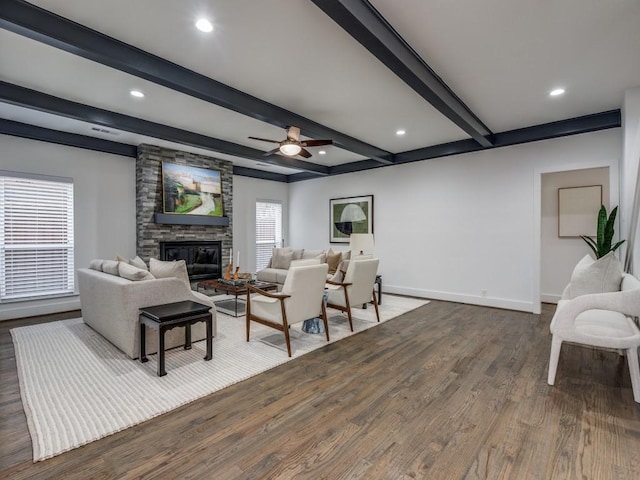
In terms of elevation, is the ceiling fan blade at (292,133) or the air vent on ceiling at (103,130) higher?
the air vent on ceiling at (103,130)

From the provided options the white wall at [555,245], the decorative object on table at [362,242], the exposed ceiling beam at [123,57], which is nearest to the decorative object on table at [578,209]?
the white wall at [555,245]

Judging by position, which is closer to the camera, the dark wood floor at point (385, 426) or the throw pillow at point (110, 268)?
the dark wood floor at point (385, 426)

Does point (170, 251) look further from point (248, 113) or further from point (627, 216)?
point (627, 216)

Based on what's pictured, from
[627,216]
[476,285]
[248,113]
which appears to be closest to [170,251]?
[248,113]

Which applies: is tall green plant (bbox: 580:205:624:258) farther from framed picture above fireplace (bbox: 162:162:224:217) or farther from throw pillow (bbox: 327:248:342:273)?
framed picture above fireplace (bbox: 162:162:224:217)

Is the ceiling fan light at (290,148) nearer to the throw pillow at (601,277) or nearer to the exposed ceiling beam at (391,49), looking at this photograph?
the exposed ceiling beam at (391,49)

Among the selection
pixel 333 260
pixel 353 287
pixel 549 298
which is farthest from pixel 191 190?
pixel 549 298

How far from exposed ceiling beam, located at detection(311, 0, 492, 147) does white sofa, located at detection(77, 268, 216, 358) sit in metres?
2.90

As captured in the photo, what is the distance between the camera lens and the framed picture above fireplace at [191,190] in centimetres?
601

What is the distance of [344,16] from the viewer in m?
2.18

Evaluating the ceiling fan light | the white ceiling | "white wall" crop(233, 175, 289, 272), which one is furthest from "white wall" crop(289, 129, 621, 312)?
the ceiling fan light

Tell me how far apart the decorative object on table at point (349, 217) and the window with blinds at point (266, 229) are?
163 centimetres

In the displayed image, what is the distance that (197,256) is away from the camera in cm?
655

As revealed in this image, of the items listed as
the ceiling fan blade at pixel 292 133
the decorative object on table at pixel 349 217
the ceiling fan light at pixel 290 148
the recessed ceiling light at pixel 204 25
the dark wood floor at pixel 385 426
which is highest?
the recessed ceiling light at pixel 204 25
